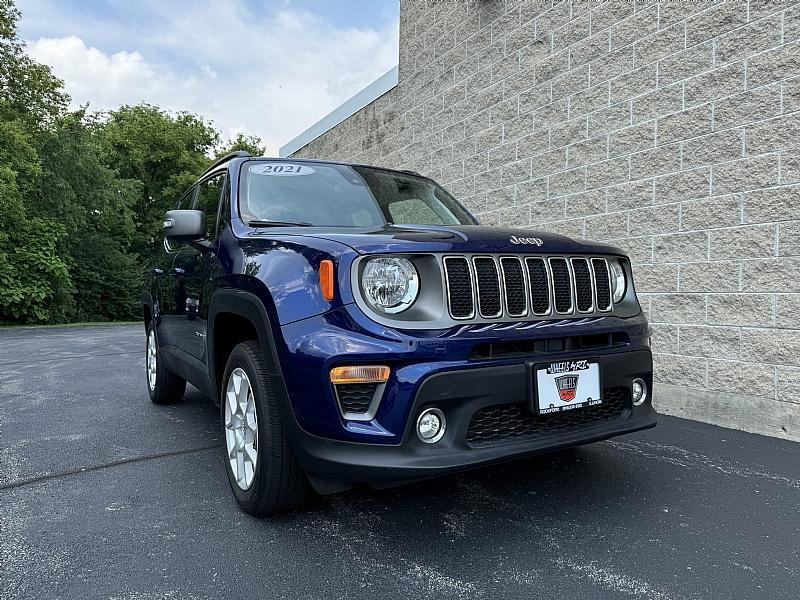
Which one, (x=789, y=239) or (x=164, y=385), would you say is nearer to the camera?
(x=789, y=239)

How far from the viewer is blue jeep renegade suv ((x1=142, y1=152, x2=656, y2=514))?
2090 mm

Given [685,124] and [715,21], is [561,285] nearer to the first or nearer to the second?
[685,124]

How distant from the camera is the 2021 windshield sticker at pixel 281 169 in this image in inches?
132

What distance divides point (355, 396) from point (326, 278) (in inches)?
18.1

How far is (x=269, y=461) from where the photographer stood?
2.36 metres

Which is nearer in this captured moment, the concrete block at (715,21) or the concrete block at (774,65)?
the concrete block at (774,65)

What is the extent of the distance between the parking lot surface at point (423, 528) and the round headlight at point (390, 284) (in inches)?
38.7

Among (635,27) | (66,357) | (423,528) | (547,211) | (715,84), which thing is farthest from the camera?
(66,357)

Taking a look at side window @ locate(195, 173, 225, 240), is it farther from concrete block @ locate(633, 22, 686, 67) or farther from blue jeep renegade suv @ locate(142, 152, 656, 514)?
concrete block @ locate(633, 22, 686, 67)

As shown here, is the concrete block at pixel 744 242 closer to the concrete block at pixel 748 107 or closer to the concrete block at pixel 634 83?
the concrete block at pixel 748 107

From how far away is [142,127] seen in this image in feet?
107

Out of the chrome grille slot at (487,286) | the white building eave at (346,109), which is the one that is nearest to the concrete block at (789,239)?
the chrome grille slot at (487,286)

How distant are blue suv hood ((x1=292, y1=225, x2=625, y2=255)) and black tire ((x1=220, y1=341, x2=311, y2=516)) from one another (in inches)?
24.8

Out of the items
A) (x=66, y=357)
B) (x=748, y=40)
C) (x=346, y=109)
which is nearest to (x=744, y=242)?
(x=748, y=40)
